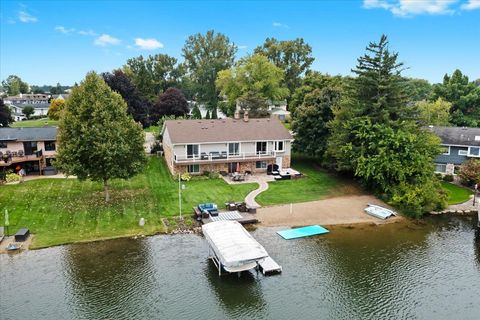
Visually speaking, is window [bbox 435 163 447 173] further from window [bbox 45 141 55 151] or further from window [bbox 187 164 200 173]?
window [bbox 45 141 55 151]

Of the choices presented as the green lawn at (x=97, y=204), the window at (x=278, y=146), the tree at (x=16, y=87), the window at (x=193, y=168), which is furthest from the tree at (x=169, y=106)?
the tree at (x=16, y=87)

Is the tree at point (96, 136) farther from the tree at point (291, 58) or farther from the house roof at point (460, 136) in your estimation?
the tree at point (291, 58)

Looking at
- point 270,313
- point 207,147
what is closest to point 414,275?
point 270,313

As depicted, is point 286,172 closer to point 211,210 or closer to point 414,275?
point 211,210

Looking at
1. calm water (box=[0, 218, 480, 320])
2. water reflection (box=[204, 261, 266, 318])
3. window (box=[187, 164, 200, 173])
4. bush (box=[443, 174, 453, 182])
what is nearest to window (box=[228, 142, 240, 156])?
window (box=[187, 164, 200, 173])

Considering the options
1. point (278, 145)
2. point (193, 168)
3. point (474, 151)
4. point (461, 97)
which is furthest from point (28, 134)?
point (461, 97)

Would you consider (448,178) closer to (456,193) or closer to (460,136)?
(456,193)

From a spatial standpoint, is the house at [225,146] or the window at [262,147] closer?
the house at [225,146]
